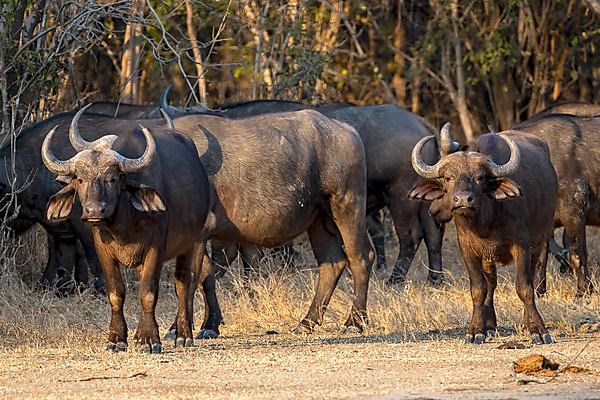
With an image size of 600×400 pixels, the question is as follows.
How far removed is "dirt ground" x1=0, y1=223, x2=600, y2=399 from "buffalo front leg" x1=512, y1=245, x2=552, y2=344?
0.43ft

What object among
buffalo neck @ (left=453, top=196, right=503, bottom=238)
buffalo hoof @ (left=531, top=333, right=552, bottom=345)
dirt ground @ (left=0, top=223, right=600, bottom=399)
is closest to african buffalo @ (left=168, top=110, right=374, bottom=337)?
dirt ground @ (left=0, top=223, right=600, bottom=399)

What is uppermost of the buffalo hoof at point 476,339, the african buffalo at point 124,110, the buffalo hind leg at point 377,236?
the african buffalo at point 124,110

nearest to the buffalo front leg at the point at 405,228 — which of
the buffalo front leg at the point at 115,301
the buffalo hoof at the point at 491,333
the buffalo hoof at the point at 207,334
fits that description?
the buffalo hoof at the point at 207,334

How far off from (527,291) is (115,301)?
2.87 metres

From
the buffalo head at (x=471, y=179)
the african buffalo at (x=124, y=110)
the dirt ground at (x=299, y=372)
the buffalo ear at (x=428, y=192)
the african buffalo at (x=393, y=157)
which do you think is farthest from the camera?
the african buffalo at (x=124, y=110)

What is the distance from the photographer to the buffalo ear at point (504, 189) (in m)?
9.60

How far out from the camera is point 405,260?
14.8 metres

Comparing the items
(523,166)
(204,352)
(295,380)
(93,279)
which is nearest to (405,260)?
(93,279)

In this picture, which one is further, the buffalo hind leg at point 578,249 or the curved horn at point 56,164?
the buffalo hind leg at point 578,249

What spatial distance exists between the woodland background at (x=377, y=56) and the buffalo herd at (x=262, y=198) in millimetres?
2825

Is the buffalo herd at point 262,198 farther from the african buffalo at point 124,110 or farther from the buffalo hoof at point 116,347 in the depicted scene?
the african buffalo at point 124,110

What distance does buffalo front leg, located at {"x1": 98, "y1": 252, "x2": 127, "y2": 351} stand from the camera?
932 cm

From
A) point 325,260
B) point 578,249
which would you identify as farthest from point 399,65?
point 325,260

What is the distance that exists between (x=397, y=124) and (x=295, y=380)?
6.96 metres
